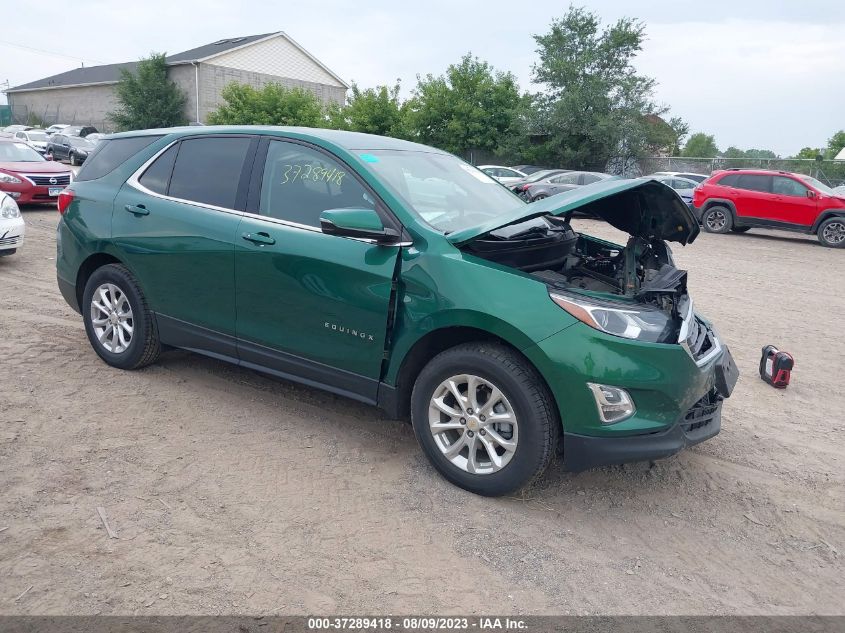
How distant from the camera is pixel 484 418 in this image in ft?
11.3

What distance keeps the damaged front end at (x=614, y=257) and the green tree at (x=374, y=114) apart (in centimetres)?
2674

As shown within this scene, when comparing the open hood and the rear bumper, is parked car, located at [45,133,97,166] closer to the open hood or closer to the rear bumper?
the open hood

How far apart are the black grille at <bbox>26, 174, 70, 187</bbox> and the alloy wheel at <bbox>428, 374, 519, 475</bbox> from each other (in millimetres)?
12586

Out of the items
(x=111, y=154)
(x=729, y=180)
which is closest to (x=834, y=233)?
(x=729, y=180)

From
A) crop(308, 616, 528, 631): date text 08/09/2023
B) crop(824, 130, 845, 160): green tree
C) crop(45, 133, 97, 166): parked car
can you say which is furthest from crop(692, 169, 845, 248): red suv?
crop(824, 130, 845, 160): green tree

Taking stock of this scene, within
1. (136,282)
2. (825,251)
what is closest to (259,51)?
(825,251)

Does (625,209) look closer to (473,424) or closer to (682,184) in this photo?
(473,424)

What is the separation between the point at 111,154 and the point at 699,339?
4.33 meters

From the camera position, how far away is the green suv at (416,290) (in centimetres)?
327

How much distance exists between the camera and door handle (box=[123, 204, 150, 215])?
4.70 meters

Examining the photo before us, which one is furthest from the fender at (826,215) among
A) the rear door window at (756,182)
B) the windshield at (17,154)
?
the windshield at (17,154)

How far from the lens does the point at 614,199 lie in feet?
13.6

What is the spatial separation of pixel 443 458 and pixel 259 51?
4676 cm

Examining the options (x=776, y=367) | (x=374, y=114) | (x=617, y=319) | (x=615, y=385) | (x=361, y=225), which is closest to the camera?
(x=615, y=385)
